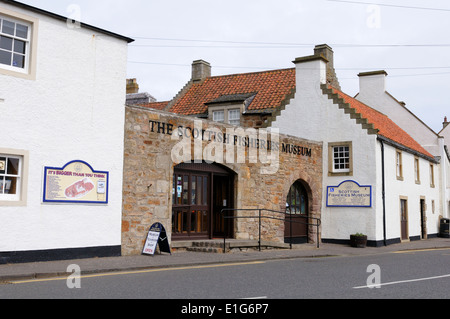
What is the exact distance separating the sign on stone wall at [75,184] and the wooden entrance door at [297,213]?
926 centimetres

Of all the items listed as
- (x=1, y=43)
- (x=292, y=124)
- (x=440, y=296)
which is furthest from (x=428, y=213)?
(x=1, y=43)

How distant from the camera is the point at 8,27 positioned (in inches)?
488

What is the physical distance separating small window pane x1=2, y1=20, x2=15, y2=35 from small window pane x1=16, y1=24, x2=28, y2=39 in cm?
13

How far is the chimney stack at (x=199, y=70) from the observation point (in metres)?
32.7

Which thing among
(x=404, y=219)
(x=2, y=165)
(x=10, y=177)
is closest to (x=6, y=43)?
(x=2, y=165)

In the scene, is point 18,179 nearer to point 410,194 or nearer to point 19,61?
point 19,61

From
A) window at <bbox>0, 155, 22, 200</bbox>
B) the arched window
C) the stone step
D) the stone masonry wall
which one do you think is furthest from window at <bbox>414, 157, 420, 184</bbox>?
window at <bbox>0, 155, 22, 200</bbox>

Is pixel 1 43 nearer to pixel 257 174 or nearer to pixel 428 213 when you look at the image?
pixel 257 174

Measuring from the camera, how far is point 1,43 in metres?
12.3

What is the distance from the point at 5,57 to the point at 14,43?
0.46 meters

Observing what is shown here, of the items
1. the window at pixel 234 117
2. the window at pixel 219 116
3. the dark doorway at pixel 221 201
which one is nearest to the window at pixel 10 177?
the dark doorway at pixel 221 201

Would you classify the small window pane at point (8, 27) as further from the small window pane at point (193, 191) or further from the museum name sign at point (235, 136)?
the small window pane at point (193, 191)

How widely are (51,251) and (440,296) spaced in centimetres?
898

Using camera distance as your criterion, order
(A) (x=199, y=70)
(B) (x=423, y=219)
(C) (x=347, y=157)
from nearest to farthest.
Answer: (C) (x=347, y=157), (B) (x=423, y=219), (A) (x=199, y=70)
